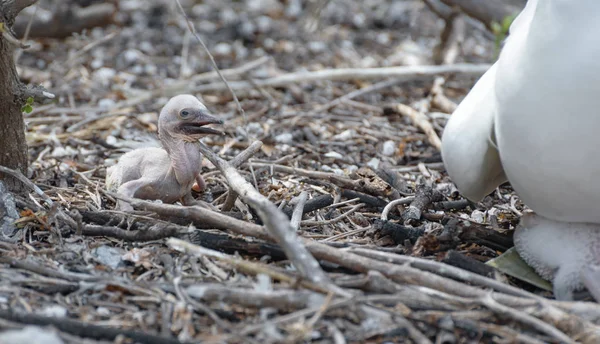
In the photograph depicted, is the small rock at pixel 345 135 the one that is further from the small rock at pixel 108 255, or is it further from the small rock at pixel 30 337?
the small rock at pixel 30 337

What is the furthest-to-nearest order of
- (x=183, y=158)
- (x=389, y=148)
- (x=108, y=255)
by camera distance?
(x=389, y=148)
(x=183, y=158)
(x=108, y=255)

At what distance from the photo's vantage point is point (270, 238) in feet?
8.64

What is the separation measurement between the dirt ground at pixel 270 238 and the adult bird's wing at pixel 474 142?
0.75ft

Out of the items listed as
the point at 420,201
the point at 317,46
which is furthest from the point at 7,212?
the point at 317,46

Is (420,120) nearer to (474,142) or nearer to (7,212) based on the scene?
(474,142)

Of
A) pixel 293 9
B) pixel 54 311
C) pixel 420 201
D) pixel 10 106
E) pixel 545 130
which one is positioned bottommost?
pixel 293 9

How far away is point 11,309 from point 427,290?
4.18 feet

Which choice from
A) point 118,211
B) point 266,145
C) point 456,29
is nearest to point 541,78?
point 118,211

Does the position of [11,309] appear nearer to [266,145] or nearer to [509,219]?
[509,219]

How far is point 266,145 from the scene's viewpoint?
4.53m

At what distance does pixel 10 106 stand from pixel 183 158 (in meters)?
0.73

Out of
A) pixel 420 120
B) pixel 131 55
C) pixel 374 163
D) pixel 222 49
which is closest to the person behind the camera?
pixel 374 163

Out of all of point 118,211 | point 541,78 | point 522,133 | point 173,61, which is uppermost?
point 541,78

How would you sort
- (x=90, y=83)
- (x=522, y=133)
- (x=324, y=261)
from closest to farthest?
(x=522, y=133)
(x=324, y=261)
(x=90, y=83)
